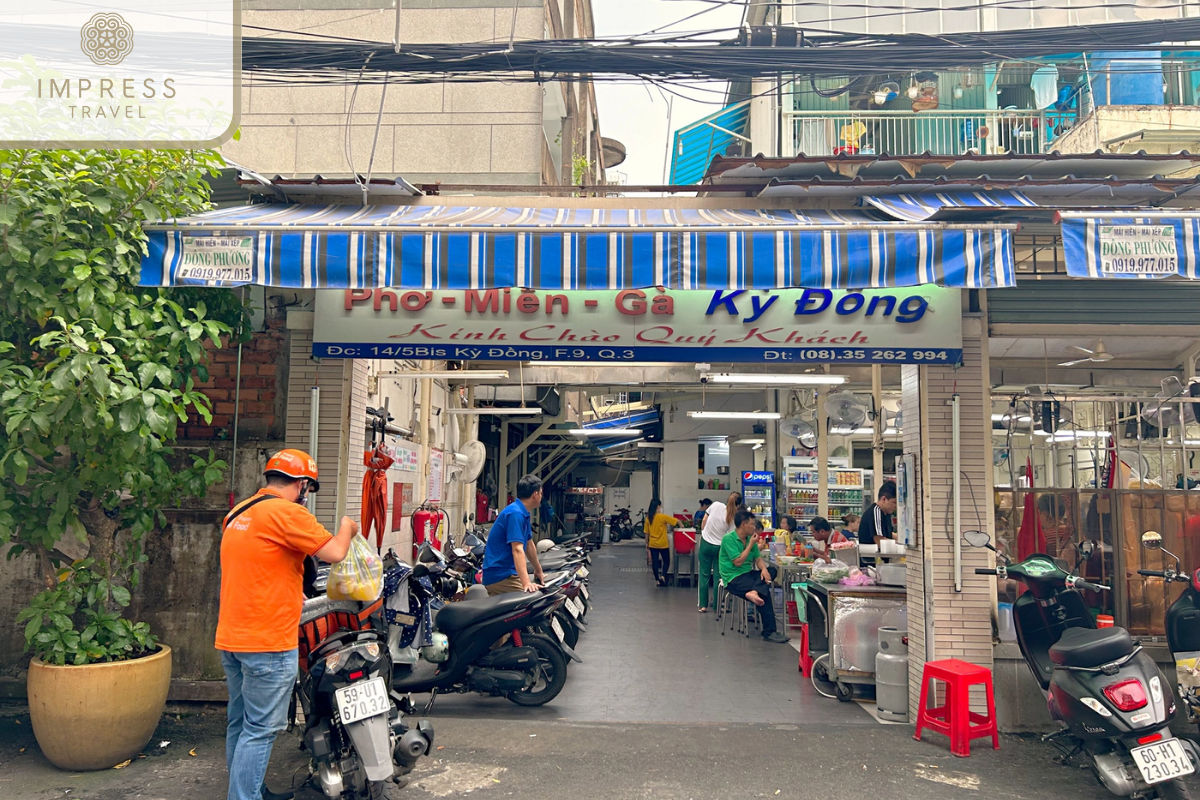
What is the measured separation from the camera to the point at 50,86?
5.38 meters

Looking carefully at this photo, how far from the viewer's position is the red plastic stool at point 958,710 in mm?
5527

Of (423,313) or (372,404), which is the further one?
(372,404)

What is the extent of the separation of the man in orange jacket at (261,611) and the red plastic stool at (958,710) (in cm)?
399

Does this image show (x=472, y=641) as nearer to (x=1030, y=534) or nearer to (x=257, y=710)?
(x=257, y=710)

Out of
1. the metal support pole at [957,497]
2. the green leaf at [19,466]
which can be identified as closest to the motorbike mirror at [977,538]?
the metal support pole at [957,497]

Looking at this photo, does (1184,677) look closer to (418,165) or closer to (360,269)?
(360,269)

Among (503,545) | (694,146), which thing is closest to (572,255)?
(503,545)

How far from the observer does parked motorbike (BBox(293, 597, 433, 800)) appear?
14.1ft

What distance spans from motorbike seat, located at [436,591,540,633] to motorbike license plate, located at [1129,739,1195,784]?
154 inches

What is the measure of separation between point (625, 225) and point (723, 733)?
3.56 meters

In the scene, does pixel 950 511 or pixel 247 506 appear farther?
pixel 950 511

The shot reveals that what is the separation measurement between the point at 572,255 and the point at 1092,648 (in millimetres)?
3738

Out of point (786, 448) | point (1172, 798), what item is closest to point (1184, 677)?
point (1172, 798)

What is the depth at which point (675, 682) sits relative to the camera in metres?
7.73
